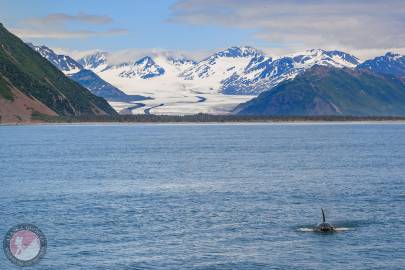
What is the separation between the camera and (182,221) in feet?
249

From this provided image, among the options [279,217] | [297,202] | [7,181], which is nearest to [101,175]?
[7,181]

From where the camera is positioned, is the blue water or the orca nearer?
the blue water

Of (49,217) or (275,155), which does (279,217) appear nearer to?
(49,217)

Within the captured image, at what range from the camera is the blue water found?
61.5 m

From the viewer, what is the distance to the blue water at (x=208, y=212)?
6147 centimetres

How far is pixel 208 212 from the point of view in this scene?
81125 millimetres
